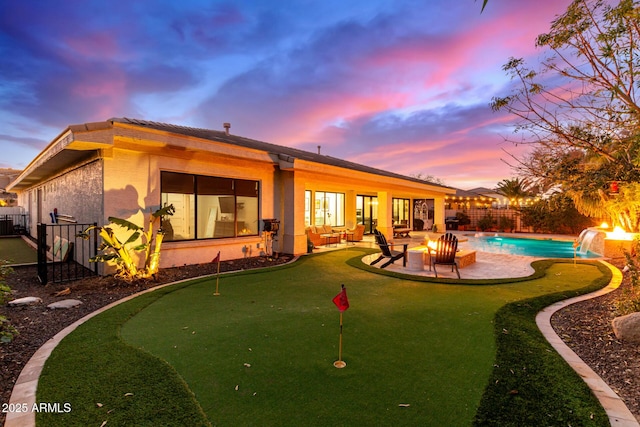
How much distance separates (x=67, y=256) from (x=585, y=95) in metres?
15.4

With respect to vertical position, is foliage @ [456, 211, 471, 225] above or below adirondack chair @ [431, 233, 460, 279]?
above

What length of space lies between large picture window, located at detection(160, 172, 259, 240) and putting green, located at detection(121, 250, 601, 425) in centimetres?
268

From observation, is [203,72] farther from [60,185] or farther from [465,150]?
[465,150]

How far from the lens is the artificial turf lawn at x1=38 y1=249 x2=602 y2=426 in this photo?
2717 mm

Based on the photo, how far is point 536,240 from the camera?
65.3 feet

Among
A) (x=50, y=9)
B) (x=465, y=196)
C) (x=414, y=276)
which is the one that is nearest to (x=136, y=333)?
(x=414, y=276)

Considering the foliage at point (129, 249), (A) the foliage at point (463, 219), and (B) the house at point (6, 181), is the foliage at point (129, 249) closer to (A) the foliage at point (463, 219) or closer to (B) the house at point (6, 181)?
(B) the house at point (6, 181)

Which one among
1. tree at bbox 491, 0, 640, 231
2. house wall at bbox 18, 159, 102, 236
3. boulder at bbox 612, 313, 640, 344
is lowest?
boulder at bbox 612, 313, 640, 344

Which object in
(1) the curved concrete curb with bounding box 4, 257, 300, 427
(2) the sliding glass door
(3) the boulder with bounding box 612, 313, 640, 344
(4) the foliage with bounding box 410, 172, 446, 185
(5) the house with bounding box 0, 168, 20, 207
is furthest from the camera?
(4) the foliage with bounding box 410, 172, 446, 185

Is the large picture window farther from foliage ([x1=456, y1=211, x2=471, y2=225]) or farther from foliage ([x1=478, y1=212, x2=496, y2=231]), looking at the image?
foliage ([x1=456, y1=211, x2=471, y2=225])

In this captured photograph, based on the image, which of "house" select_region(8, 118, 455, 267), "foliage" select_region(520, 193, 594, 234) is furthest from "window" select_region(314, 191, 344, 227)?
"foliage" select_region(520, 193, 594, 234)

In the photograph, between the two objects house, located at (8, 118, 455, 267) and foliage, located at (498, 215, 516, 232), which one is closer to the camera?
house, located at (8, 118, 455, 267)

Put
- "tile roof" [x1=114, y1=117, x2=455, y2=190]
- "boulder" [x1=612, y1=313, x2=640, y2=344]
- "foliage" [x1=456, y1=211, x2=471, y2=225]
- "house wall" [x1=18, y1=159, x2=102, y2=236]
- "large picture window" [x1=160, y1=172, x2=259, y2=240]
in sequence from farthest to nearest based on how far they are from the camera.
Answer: "foliage" [x1=456, y1=211, x2=471, y2=225] → "tile roof" [x1=114, y1=117, x2=455, y2=190] → "large picture window" [x1=160, y1=172, x2=259, y2=240] → "house wall" [x1=18, y1=159, x2=102, y2=236] → "boulder" [x1=612, y1=313, x2=640, y2=344]

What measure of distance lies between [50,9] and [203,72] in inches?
208
